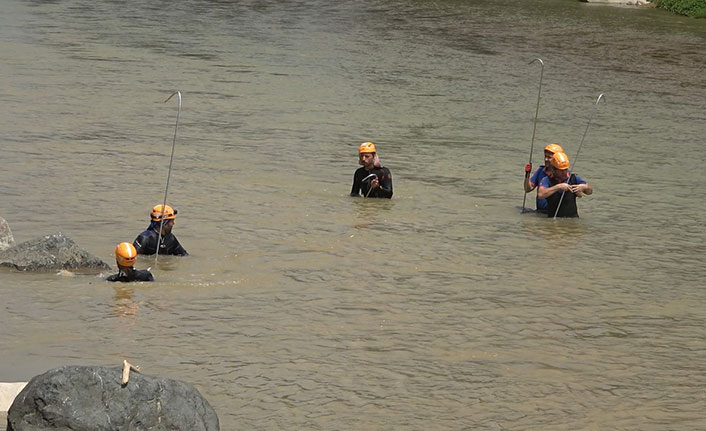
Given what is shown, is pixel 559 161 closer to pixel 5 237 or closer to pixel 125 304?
pixel 125 304

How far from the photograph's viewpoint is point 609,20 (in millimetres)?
46312

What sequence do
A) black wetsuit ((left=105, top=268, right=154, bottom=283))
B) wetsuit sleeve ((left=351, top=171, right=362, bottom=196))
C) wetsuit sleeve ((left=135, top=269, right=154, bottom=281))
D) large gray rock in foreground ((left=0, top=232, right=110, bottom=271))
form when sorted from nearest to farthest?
1. black wetsuit ((left=105, top=268, right=154, bottom=283))
2. wetsuit sleeve ((left=135, top=269, right=154, bottom=281))
3. large gray rock in foreground ((left=0, top=232, right=110, bottom=271))
4. wetsuit sleeve ((left=351, top=171, right=362, bottom=196))

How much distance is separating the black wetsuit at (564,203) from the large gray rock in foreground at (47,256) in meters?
6.25

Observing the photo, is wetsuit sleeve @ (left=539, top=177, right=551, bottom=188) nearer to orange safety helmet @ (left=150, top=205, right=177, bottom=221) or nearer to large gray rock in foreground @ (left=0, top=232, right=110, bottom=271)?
orange safety helmet @ (left=150, top=205, right=177, bottom=221)

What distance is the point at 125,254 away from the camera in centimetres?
1180

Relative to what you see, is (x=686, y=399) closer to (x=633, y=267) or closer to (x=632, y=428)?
(x=632, y=428)

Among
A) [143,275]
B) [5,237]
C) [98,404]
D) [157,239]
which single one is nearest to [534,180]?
[157,239]

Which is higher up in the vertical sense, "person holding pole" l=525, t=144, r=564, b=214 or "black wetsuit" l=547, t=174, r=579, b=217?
"person holding pole" l=525, t=144, r=564, b=214

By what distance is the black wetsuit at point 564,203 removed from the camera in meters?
16.2

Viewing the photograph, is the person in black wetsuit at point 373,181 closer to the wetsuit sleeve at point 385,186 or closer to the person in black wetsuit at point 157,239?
the wetsuit sleeve at point 385,186

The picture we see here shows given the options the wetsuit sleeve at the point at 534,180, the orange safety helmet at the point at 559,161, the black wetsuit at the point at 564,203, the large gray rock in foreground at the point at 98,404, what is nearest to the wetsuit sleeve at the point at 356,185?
the wetsuit sleeve at the point at 534,180

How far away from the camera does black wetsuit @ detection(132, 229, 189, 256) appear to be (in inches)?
521

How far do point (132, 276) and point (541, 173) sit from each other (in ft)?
19.9

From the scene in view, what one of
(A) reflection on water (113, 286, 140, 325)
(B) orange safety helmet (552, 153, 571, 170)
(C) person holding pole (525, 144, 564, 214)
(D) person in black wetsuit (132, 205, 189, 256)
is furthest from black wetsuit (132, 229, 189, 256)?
(B) orange safety helmet (552, 153, 571, 170)
